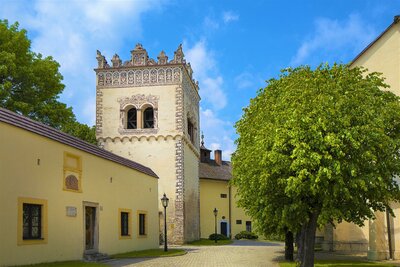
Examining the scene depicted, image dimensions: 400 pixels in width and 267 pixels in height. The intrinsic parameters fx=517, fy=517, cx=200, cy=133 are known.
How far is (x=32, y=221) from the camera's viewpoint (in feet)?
57.7

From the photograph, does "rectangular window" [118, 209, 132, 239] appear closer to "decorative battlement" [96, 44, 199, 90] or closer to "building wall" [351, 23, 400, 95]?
"building wall" [351, 23, 400, 95]

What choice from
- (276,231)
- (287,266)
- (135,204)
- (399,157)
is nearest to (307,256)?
(287,266)

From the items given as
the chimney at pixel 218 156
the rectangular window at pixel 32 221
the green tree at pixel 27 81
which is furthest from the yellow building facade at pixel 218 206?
the rectangular window at pixel 32 221

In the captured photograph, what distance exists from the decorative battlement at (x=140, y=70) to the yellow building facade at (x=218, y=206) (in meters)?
16.1

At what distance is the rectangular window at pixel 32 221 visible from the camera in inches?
677

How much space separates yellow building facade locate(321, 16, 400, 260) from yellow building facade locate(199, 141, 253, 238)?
23965mm

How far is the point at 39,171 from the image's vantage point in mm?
18016

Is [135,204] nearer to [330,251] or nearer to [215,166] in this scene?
[330,251]

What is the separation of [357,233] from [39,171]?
62.1 feet

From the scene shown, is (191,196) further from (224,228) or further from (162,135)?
(224,228)

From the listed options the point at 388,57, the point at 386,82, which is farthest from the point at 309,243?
the point at 388,57

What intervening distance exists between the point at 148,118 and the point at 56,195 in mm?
24420

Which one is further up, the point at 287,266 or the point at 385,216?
the point at 385,216

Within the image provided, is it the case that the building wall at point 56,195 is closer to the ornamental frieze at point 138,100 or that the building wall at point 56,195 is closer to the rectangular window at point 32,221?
the rectangular window at point 32,221
